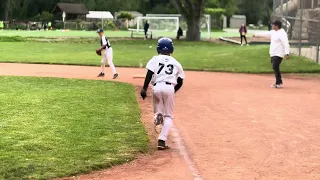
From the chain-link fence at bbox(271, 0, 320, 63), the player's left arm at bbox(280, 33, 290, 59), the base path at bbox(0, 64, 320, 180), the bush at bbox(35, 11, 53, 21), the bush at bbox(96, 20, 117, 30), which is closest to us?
the base path at bbox(0, 64, 320, 180)

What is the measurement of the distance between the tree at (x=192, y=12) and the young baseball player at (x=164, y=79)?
3854 centimetres

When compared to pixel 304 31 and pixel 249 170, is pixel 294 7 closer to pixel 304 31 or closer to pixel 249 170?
pixel 304 31

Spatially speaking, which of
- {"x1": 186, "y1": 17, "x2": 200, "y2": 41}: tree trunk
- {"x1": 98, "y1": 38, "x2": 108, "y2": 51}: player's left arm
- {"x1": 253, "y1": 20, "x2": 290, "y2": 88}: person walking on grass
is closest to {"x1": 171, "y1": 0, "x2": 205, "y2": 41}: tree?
{"x1": 186, "y1": 17, "x2": 200, "y2": 41}: tree trunk

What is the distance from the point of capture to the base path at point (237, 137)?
6.72 m

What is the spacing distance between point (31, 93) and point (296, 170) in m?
8.22

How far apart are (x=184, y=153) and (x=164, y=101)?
83cm

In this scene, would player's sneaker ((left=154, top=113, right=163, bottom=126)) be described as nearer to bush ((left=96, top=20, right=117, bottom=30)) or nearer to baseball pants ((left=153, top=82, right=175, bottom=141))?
baseball pants ((left=153, top=82, right=175, bottom=141))

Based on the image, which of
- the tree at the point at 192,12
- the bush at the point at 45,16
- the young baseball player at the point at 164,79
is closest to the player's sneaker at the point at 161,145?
the young baseball player at the point at 164,79

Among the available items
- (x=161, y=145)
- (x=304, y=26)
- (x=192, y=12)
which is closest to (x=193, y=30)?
(x=192, y=12)

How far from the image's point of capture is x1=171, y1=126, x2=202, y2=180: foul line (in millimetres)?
6620

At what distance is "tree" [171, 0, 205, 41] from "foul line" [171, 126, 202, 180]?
37293 millimetres

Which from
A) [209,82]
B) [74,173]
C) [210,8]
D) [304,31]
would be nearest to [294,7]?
[304,31]

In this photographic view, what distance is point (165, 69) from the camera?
780cm

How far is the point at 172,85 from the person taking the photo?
789 cm
